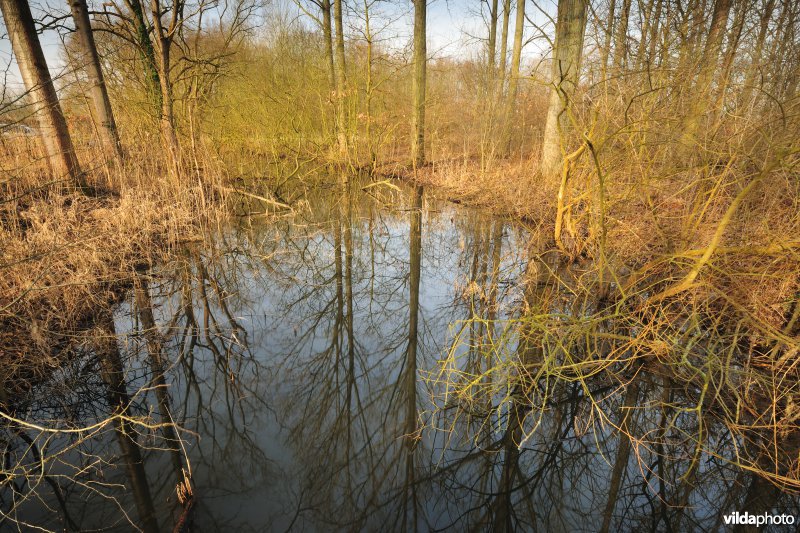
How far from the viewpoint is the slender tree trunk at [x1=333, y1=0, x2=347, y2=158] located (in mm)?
9852

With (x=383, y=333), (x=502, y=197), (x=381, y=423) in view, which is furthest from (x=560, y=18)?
(x=381, y=423)

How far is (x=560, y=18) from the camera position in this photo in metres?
6.36

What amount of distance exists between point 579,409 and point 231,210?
23.3ft

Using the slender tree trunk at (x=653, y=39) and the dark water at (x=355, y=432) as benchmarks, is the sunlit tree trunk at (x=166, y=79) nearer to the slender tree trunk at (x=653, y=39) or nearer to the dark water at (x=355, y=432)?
the dark water at (x=355, y=432)

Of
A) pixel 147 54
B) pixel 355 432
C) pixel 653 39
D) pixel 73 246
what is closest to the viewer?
pixel 355 432

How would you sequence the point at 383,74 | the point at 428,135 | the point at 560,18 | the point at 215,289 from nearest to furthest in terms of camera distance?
the point at 215,289
the point at 560,18
the point at 383,74
the point at 428,135

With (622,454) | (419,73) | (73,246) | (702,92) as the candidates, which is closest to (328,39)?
(419,73)

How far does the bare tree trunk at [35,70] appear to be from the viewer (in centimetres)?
529

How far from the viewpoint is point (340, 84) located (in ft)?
34.2

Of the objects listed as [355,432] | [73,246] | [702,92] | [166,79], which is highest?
[166,79]

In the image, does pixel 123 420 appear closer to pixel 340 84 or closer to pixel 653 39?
pixel 653 39

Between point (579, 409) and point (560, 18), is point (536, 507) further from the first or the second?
point (560, 18)

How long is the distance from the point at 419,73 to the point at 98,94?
789cm

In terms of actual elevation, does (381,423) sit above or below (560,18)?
below
